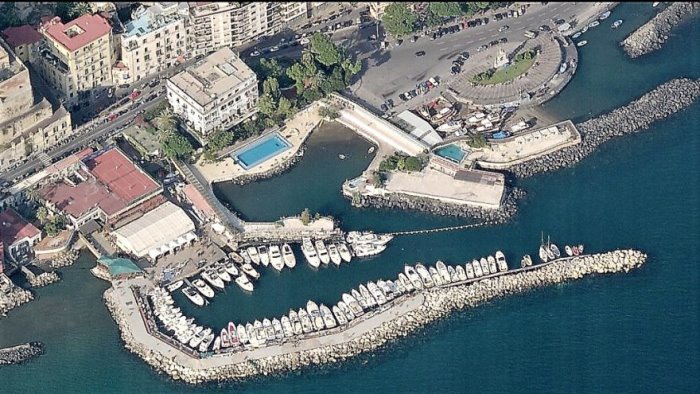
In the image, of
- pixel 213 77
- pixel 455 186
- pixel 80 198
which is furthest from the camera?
pixel 213 77

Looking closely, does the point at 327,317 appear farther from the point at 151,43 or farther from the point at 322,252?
the point at 151,43

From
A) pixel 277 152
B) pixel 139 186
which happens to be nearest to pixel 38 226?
pixel 139 186

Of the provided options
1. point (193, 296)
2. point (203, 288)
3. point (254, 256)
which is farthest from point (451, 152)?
point (193, 296)

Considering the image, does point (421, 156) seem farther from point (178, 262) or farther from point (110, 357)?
point (110, 357)

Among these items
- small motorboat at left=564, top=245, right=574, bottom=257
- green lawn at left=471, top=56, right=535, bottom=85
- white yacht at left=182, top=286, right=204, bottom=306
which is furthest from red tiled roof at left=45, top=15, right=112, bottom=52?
small motorboat at left=564, top=245, right=574, bottom=257

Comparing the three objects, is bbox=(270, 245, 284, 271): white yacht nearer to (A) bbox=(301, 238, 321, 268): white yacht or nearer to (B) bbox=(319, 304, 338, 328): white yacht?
(A) bbox=(301, 238, 321, 268): white yacht
